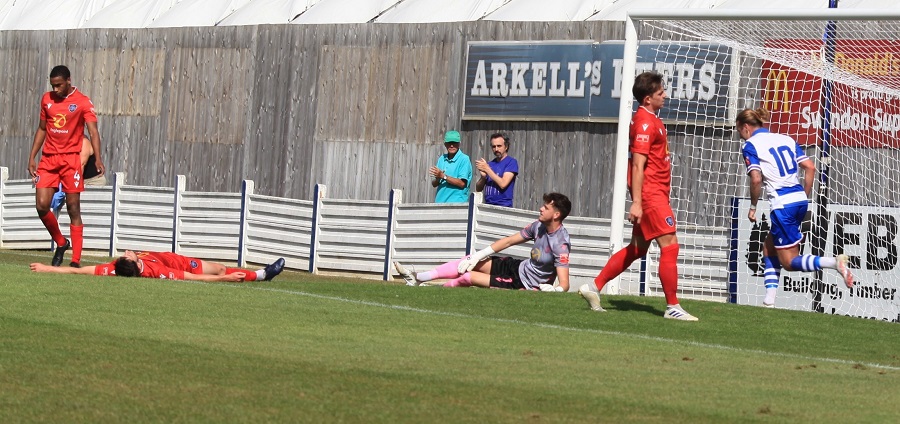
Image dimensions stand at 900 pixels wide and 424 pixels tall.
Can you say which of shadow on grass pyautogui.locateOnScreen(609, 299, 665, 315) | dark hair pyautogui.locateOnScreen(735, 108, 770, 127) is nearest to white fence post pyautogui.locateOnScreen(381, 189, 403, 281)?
shadow on grass pyautogui.locateOnScreen(609, 299, 665, 315)

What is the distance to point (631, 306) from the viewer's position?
44.5 ft

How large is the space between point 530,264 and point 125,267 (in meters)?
3.99

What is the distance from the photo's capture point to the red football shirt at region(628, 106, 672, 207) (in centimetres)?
1212

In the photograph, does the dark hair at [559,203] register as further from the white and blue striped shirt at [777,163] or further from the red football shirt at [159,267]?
the red football shirt at [159,267]

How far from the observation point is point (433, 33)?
2502 cm

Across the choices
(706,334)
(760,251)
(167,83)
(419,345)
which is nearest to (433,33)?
(167,83)

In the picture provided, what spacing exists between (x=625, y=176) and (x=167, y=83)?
15878 mm

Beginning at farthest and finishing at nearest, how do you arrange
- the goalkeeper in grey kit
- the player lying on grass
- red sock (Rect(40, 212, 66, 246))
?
red sock (Rect(40, 212, 66, 246)) → the goalkeeper in grey kit → the player lying on grass

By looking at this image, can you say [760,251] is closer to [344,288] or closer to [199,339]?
[344,288]

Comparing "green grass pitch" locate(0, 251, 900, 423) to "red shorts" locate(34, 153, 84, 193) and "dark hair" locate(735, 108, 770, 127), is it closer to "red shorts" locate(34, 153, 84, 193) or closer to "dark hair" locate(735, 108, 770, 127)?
"dark hair" locate(735, 108, 770, 127)

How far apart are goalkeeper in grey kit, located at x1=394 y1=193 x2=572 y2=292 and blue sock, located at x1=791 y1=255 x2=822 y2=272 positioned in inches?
97.1

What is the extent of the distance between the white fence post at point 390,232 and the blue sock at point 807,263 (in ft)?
28.4

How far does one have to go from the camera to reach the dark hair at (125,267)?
1464cm

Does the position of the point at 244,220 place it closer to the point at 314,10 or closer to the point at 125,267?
the point at 314,10
